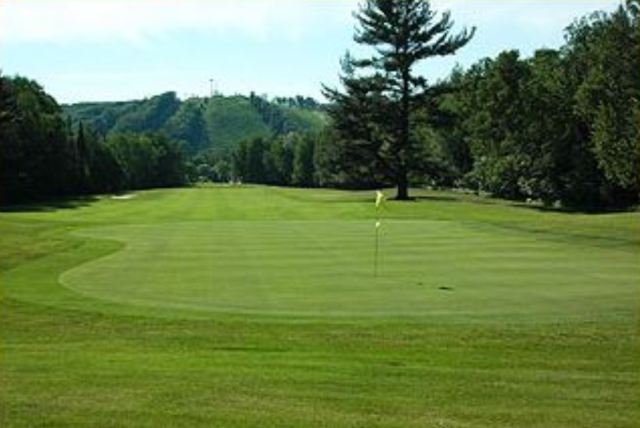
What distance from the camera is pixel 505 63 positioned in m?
80.9

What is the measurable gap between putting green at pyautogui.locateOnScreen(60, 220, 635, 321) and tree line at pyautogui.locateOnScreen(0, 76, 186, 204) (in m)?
41.9

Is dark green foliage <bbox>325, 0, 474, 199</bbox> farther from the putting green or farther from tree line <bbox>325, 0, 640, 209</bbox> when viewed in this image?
the putting green

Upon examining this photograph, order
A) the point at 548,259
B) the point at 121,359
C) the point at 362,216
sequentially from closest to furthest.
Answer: the point at 121,359 → the point at 548,259 → the point at 362,216

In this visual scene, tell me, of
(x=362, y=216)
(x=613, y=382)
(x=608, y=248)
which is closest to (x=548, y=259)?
(x=608, y=248)

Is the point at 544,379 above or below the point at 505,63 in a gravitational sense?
below

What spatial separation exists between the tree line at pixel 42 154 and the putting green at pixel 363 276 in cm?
4188

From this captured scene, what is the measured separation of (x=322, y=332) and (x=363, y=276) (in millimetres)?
6799

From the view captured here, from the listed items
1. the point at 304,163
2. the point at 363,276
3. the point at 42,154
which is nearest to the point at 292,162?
the point at 304,163

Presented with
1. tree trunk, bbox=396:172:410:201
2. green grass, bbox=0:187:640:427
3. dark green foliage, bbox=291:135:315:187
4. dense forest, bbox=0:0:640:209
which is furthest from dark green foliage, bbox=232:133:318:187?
green grass, bbox=0:187:640:427

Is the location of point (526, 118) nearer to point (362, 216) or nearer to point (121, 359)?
point (362, 216)

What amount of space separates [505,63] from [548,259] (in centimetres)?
5782

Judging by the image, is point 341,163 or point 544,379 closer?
point 544,379

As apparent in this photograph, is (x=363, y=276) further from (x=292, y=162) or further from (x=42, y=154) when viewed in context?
(x=292, y=162)

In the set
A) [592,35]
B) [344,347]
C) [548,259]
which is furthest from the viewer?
[592,35]
